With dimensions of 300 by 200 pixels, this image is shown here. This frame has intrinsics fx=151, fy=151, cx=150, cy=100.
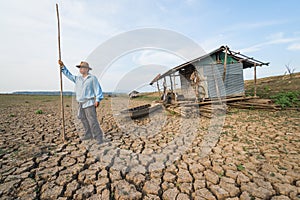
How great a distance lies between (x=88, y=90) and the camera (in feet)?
11.6

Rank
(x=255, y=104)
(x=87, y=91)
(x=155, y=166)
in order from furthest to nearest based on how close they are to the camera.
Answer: (x=255, y=104) < (x=87, y=91) < (x=155, y=166)

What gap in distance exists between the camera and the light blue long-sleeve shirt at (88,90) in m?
3.51

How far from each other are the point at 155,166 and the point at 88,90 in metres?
2.24

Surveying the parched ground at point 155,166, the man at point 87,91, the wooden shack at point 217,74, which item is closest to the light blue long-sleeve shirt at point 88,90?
the man at point 87,91

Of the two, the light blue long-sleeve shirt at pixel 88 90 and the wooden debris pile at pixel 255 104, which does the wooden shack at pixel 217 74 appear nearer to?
the wooden debris pile at pixel 255 104

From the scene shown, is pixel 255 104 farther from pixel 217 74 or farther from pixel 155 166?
pixel 155 166

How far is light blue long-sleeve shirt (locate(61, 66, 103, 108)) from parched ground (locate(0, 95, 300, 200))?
107 centimetres

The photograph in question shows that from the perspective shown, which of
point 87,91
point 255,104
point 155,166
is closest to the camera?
point 155,166

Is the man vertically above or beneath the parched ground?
above

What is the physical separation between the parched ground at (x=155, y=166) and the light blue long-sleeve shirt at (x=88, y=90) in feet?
3.50

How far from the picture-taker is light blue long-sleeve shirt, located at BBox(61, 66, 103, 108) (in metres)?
3.51

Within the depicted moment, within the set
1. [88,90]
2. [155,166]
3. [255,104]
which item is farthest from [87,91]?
[255,104]

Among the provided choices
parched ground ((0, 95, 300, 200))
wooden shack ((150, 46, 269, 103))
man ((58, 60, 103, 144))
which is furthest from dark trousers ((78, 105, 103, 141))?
wooden shack ((150, 46, 269, 103))

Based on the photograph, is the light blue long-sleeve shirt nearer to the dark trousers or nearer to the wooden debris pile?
the dark trousers
